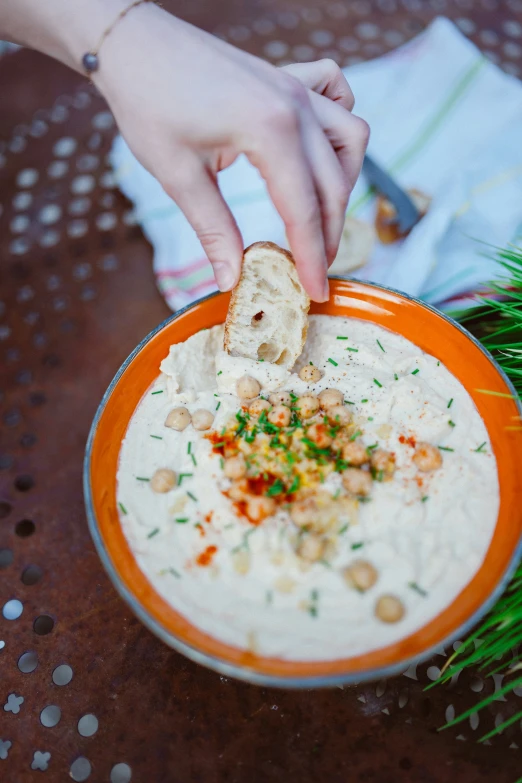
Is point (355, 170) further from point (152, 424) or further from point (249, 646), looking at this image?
→ point (249, 646)

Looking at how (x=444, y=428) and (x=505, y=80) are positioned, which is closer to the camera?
(x=444, y=428)

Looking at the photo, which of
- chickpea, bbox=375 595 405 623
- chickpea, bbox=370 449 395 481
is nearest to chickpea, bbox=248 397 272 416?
chickpea, bbox=370 449 395 481

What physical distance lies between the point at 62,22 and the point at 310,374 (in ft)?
3.92

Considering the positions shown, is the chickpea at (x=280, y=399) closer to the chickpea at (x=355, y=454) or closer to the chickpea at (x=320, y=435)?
the chickpea at (x=320, y=435)

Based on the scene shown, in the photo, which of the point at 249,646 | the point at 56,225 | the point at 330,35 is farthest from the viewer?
the point at 330,35

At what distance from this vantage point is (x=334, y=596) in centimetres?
160

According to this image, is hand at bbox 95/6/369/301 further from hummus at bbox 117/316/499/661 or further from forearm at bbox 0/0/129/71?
hummus at bbox 117/316/499/661

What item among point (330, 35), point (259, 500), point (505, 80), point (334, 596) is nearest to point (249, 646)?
point (334, 596)

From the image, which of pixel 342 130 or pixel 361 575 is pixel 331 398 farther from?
pixel 342 130

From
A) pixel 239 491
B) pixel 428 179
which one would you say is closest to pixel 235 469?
pixel 239 491

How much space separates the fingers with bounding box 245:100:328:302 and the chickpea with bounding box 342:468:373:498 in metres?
0.60

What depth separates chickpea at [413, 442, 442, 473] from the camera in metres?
1.76

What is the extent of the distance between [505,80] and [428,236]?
40.3 inches

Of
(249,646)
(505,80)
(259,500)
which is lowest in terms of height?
(249,646)
